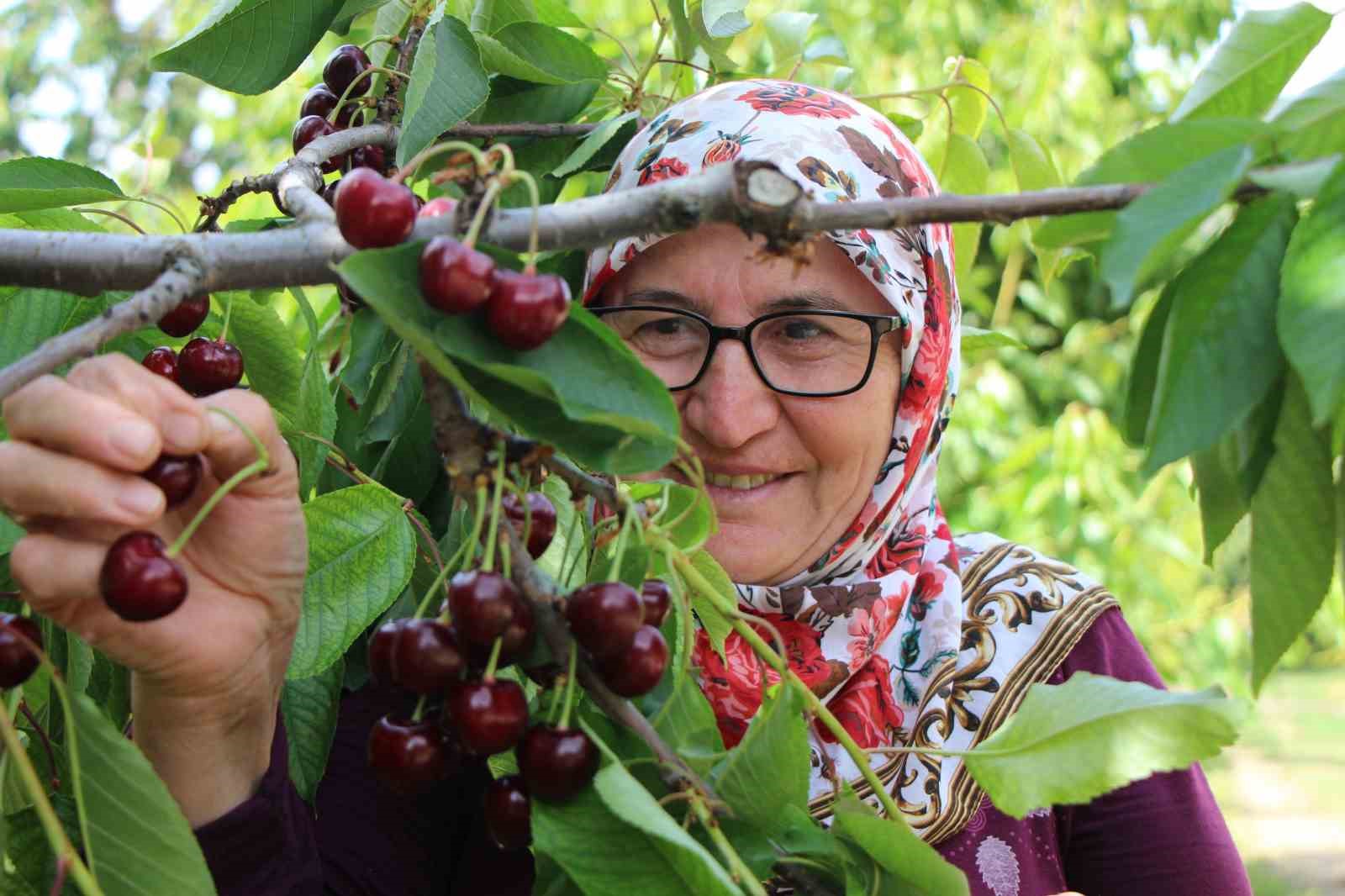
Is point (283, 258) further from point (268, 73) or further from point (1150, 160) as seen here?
point (268, 73)

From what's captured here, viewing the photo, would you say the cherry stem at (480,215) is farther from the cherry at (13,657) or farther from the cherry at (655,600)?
the cherry at (13,657)

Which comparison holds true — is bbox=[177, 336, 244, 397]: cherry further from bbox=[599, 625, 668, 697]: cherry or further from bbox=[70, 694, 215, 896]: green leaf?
bbox=[599, 625, 668, 697]: cherry

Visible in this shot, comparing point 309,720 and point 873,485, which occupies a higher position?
point 873,485

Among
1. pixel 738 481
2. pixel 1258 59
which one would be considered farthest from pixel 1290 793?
pixel 1258 59

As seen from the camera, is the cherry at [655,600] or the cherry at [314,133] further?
the cherry at [314,133]

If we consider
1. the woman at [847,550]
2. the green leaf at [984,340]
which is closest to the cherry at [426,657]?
the woman at [847,550]

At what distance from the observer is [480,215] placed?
77 cm

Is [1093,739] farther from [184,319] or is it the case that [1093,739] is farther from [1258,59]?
[184,319]

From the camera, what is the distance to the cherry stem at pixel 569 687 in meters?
0.81

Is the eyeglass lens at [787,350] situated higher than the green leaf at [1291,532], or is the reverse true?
the green leaf at [1291,532]

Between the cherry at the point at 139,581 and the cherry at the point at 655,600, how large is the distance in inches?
11.8

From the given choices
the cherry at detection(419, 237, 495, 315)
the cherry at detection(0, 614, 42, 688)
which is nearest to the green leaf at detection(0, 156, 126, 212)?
the cherry at detection(0, 614, 42, 688)

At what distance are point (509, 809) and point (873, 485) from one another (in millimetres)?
947

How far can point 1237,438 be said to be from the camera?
848 mm
